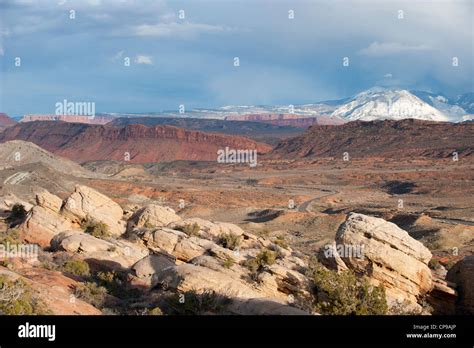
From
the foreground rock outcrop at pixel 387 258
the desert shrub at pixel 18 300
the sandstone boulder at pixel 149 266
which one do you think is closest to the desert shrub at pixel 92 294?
the desert shrub at pixel 18 300

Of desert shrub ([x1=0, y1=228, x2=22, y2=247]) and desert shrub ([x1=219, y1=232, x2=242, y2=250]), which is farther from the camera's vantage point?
desert shrub ([x1=219, y1=232, x2=242, y2=250])

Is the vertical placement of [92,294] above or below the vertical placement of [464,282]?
above

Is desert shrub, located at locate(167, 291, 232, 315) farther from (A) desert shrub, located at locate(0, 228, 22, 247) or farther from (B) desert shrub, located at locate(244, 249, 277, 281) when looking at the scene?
(A) desert shrub, located at locate(0, 228, 22, 247)

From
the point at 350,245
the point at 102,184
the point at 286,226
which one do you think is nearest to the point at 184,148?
the point at 102,184

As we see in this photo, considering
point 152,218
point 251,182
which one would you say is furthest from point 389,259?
point 251,182

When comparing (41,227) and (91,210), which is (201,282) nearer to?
(41,227)

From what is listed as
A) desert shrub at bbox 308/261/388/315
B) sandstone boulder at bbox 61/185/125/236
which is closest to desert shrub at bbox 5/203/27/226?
sandstone boulder at bbox 61/185/125/236
